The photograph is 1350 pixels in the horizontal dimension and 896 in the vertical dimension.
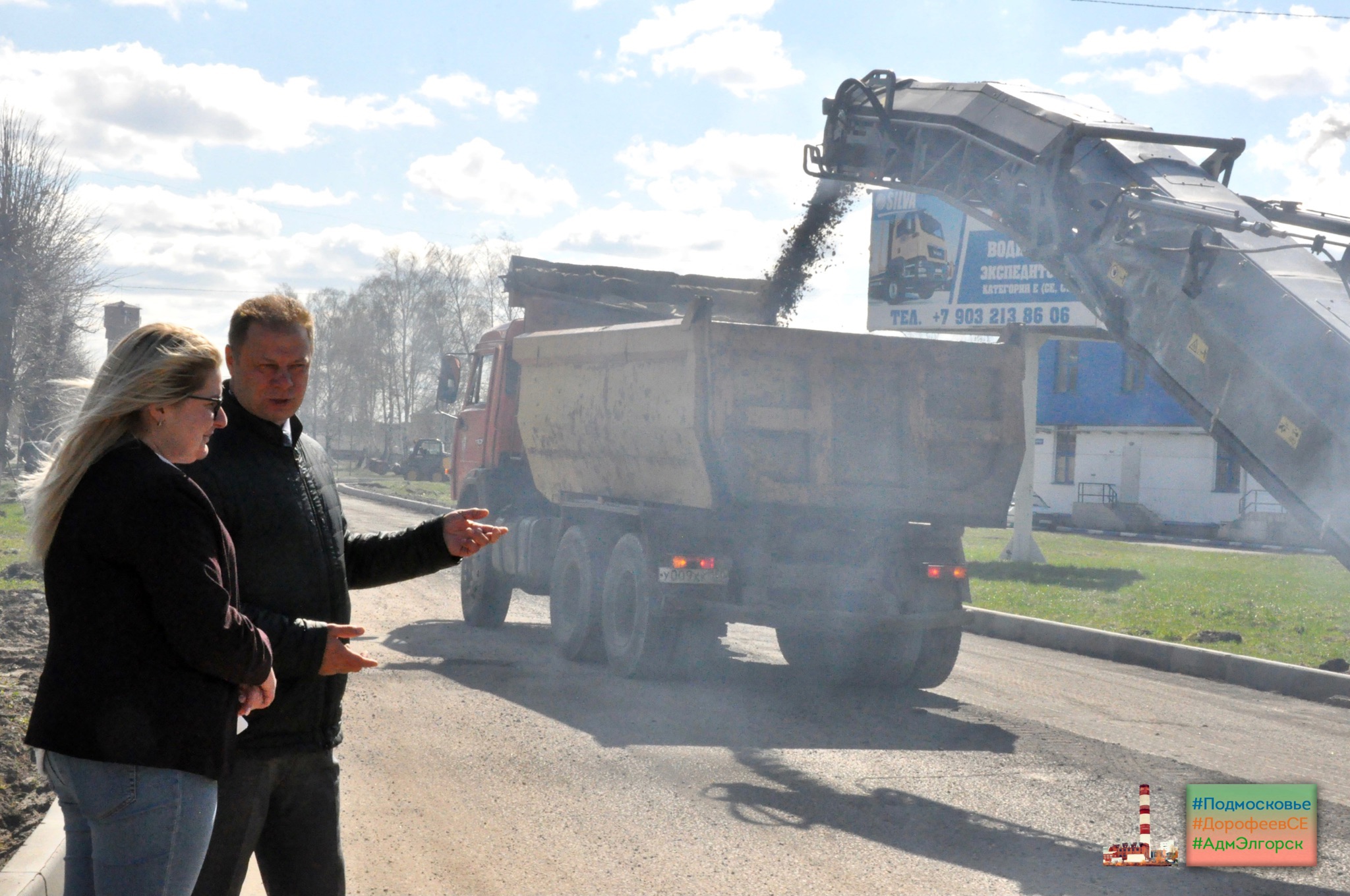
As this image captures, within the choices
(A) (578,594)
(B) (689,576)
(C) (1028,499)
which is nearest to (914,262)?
(C) (1028,499)

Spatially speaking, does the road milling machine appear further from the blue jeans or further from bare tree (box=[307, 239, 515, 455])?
bare tree (box=[307, 239, 515, 455])

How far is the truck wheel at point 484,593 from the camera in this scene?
42.7 feet

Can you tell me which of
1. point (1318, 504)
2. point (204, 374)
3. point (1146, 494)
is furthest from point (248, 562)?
point (1146, 494)

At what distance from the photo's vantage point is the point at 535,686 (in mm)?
9680

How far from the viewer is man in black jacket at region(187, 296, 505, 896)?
2902 mm

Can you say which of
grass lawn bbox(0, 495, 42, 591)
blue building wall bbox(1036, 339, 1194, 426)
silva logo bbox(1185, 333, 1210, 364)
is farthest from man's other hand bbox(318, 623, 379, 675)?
blue building wall bbox(1036, 339, 1194, 426)

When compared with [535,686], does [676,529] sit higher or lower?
higher

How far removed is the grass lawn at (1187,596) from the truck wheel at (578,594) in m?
5.92

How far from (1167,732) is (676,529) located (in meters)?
3.73

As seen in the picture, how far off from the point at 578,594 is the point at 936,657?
3.03 m

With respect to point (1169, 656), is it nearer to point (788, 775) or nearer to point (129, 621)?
point (788, 775)

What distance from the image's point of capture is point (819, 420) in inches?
375

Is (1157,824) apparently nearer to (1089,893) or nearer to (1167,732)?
(1089,893)

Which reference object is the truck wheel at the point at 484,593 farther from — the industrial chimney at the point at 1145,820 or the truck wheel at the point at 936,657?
the industrial chimney at the point at 1145,820
